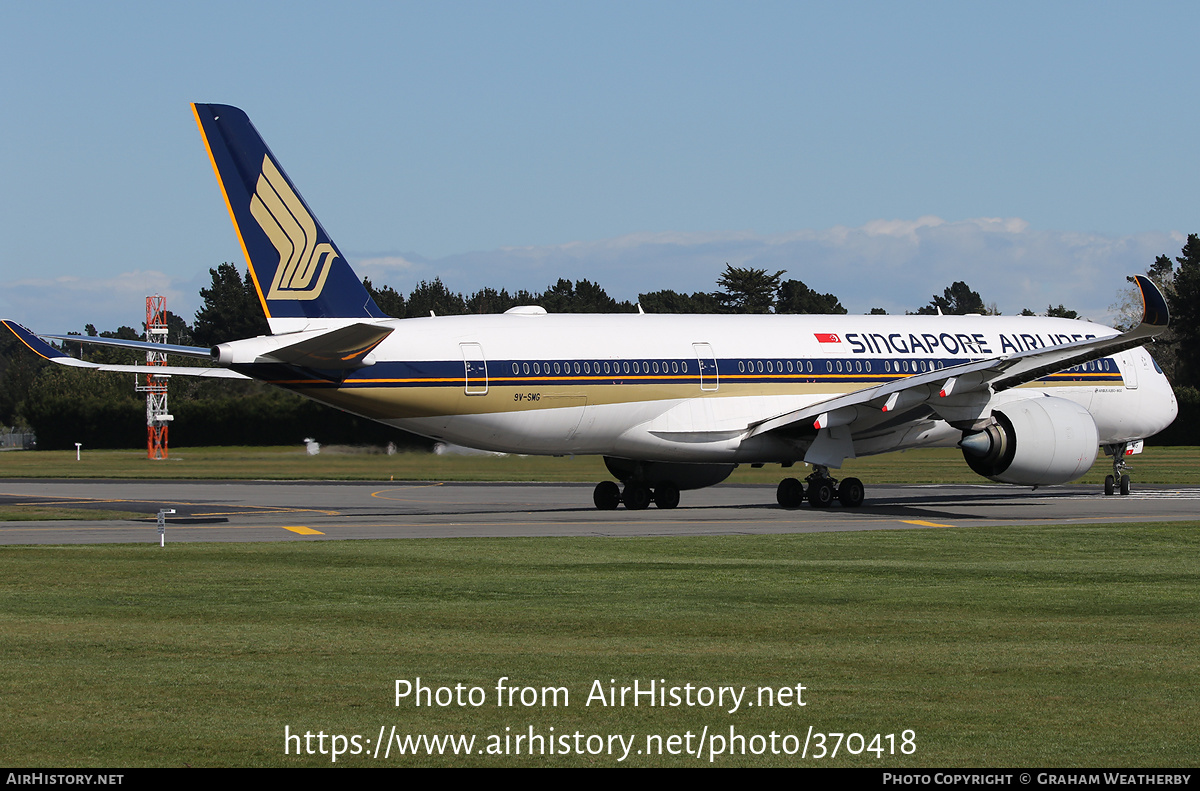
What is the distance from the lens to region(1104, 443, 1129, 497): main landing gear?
123 ft

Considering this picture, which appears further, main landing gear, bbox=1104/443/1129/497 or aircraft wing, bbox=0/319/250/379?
main landing gear, bbox=1104/443/1129/497

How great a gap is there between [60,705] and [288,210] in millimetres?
20179

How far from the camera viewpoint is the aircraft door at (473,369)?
2928cm

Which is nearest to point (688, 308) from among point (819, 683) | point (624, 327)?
point (624, 327)

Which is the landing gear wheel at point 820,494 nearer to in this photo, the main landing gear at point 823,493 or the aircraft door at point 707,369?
the main landing gear at point 823,493

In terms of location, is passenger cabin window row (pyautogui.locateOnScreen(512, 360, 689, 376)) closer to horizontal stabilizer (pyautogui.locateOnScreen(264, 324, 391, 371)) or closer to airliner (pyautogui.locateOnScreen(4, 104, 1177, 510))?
airliner (pyautogui.locateOnScreen(4, 104, 1177, 510))

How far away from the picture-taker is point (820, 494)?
3262cm

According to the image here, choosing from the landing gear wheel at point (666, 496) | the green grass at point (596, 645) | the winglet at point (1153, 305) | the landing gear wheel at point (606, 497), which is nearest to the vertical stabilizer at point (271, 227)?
the green grass at point (596, 645)

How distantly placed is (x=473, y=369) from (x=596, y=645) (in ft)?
57.5

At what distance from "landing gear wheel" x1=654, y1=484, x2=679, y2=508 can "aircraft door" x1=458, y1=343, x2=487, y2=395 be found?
Answer: 6467mm

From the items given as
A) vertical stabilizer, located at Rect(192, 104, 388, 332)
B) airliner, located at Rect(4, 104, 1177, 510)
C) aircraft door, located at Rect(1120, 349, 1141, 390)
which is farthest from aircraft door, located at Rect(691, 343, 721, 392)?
aircraft door, located at Rect(1120, 349, 1141, 390)

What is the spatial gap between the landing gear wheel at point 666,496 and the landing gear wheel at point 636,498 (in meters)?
0.33

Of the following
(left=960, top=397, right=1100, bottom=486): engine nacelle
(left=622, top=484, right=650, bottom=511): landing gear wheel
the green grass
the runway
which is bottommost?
the green grass

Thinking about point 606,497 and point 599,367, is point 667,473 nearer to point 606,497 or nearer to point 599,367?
point 606,497
